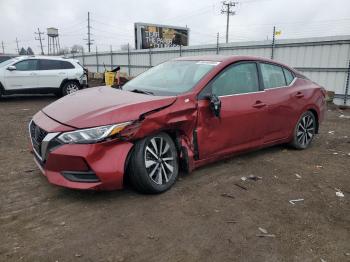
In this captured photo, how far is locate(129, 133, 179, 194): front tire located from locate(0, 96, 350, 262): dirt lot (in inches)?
5.3

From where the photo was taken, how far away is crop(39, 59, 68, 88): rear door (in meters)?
12.8

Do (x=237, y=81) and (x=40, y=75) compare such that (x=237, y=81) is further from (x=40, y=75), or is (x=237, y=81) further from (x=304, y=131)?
(x=40, y=75)

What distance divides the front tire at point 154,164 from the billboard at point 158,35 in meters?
29.4

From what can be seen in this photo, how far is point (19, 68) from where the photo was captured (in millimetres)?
12312

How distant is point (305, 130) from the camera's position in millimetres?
6066

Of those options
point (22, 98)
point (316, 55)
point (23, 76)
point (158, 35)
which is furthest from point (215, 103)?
point (158, 35)

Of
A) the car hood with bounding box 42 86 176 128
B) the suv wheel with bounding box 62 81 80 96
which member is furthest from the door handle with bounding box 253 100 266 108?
the suv wheel with bounding box 62 81 80 96

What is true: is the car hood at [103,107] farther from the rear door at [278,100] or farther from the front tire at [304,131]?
the front tire at [304,131]

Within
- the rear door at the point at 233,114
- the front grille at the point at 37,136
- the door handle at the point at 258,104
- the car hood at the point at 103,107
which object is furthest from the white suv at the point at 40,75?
the door handle at the point at 258,104

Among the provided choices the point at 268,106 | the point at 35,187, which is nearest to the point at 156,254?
the point at 35,187

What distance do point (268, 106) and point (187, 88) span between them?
1447 millimetres

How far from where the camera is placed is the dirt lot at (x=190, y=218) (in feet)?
9.45

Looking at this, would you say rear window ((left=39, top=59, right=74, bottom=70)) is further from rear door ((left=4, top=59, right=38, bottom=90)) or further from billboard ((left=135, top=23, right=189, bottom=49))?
billboard ((left=135, top=23, right=189, bottom=49))

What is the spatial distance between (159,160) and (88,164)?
2.75ft
